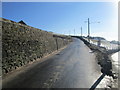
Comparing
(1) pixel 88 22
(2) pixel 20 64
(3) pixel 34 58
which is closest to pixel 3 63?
(2) pixel 20 64

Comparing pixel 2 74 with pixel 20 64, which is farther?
pixel 20 64

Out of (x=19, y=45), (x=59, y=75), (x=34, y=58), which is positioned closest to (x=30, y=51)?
(x=34, y=58)

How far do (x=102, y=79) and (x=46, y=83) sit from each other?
392 centimetres

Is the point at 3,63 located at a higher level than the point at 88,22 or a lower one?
lower

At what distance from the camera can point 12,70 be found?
9.64 metres

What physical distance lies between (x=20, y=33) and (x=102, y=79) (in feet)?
27.7

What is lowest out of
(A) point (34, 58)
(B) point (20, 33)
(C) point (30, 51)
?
(A) point (34, 58)

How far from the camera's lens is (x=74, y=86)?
6.96 metres

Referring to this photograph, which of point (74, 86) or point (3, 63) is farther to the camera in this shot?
point (3, 63)

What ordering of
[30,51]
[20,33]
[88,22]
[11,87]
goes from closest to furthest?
[11,87], [20,33], [30,51], [88,22]

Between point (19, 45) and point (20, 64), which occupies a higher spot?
point (19, 45)

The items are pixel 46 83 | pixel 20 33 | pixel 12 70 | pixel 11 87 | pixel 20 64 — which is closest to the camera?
pixel 11 87

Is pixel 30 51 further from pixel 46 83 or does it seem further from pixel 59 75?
pixel 46 83

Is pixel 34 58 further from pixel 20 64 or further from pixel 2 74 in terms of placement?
pixel 2 74
